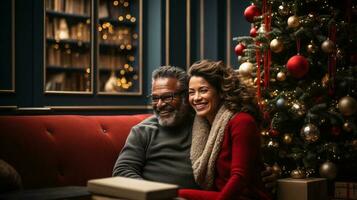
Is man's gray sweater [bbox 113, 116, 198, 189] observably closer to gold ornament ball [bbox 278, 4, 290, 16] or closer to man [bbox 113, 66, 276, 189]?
man [bbox 113, 66, 276, 189]

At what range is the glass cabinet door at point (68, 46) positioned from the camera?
5.16m

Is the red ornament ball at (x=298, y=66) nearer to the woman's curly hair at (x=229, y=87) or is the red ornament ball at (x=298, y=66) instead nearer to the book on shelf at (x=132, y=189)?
the woman's curly hair at (x=229, y=87)

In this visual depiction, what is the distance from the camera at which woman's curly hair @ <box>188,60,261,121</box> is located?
2.11 meters

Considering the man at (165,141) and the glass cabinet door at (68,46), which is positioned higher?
the glass cabinet door at (68,46)

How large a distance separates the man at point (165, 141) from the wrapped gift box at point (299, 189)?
6 cm

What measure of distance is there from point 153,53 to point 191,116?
335 centimetres

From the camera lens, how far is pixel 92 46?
5.33m

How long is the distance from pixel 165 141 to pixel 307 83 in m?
1.20

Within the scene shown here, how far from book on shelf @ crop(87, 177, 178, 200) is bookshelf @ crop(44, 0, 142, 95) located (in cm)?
379

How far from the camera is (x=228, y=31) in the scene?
223 inches

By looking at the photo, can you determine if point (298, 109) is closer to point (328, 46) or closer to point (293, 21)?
point (328, 46)

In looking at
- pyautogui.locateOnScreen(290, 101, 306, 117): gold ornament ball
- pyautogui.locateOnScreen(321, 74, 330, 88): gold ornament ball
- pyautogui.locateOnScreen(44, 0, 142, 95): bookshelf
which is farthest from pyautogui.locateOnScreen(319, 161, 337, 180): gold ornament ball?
pyautogui.locateOnScreen(44, 0, 142, 95): bookshelf

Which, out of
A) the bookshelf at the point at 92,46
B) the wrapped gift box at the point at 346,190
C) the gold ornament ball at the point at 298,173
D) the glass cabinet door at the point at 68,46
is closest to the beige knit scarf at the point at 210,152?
the gold ornament ball at the point at 298,173

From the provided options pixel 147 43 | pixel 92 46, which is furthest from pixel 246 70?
pixel 147 43
